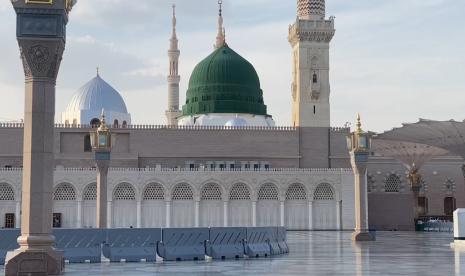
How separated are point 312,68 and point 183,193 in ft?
38.3

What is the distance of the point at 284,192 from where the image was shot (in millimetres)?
44000

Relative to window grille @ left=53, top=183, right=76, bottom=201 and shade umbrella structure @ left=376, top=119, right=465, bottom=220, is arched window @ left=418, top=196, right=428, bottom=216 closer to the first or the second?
shade umbrella structure @ left=376, top=119, right=465, bottom=220

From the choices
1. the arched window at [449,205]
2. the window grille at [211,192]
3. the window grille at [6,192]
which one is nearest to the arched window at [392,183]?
the arched window at [449,205]

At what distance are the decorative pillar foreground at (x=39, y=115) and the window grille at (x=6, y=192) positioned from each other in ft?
99.4

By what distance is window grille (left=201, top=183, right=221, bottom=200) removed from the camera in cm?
4388

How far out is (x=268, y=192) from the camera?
44469mm

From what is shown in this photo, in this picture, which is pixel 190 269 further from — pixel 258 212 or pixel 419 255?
pixel 258 212

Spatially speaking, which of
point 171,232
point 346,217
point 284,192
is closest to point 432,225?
point 346,217

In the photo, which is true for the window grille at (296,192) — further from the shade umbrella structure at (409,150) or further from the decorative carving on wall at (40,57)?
the decorative carving on wall at (40,57)

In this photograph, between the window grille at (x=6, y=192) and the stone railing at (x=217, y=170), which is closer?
the window grille at (x=6, y=192)

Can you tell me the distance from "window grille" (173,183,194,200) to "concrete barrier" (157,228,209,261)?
2623 centimetres

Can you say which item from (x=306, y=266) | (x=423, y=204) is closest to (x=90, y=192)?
(x=423, y=204)

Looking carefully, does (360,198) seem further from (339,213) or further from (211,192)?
(211,192)

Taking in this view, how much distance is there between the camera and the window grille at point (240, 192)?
44156 millimetres
